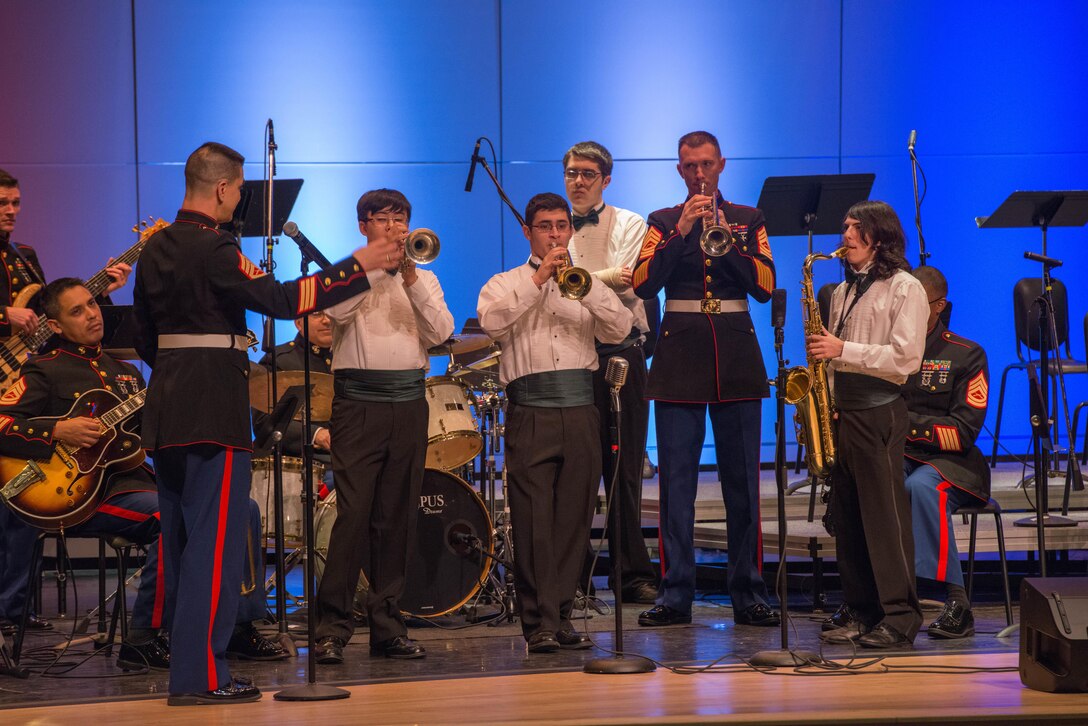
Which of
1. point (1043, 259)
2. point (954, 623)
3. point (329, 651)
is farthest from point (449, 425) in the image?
point (1043, 259)

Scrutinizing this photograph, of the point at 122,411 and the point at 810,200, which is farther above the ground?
the point at 810,200

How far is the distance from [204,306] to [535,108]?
5.24 m

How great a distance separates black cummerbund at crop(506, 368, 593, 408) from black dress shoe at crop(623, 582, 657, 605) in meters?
1.32

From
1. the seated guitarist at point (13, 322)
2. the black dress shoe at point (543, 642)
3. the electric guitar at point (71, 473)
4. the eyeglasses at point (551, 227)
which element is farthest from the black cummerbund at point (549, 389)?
the seated guitarist at point (13, 322)

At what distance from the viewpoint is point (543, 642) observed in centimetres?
444

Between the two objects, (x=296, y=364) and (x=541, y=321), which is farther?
(x=296, y=364)

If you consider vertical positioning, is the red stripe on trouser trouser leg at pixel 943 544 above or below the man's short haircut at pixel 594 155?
below

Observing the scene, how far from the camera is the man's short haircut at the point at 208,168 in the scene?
383 centimetres

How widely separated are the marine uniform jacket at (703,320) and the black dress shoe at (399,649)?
1348mm

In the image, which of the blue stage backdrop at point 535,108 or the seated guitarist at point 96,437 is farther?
the blue stage backdrop at point 535,108

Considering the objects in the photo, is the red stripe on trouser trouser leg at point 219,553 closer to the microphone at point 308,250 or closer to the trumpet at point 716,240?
the microphone at point 308,250

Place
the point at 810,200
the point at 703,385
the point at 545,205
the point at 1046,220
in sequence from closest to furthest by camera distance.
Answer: the point at 545,205
the point at 703,385
the point at 810,200
the point at 1046,220

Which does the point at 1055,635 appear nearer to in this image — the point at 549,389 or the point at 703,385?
the point at 703,385

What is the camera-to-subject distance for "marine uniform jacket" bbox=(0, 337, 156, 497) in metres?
4.57
